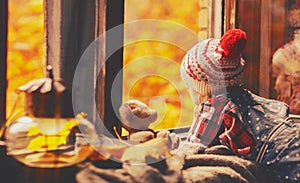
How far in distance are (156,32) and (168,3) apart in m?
0.11

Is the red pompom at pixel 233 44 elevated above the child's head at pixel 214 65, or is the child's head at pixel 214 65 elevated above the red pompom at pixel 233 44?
the red pompom at pixel 233 44

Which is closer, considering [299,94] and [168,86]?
[168,86]

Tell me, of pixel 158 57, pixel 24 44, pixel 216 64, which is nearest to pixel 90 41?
pixel 24 44

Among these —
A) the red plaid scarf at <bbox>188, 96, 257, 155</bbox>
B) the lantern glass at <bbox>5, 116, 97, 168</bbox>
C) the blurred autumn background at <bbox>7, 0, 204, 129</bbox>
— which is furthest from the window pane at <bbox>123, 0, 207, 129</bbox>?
the lantern glass at <bbox>5, 116, 97, 168</bbox>

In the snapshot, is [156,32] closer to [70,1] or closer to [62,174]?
[70,1]

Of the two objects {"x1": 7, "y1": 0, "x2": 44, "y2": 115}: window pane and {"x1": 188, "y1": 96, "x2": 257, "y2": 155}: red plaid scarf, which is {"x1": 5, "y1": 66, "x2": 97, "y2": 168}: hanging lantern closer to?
{"x1": 7, "y1": 0, "x2": 44, "y2": 115}: window pane

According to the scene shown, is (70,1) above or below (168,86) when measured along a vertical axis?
above

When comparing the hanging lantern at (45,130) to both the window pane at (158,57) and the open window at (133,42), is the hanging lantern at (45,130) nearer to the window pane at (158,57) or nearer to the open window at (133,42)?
the open window at (133,42)

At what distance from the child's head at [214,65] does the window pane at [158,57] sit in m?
0.08

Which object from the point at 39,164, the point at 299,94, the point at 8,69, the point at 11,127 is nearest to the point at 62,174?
the point at 39,164

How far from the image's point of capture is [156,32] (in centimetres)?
183

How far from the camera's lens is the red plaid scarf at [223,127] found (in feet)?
5.68

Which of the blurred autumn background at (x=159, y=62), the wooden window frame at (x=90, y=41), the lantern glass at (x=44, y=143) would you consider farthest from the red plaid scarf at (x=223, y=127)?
the lantern glass at (x=44, y=143)

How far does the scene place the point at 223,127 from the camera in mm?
1753
